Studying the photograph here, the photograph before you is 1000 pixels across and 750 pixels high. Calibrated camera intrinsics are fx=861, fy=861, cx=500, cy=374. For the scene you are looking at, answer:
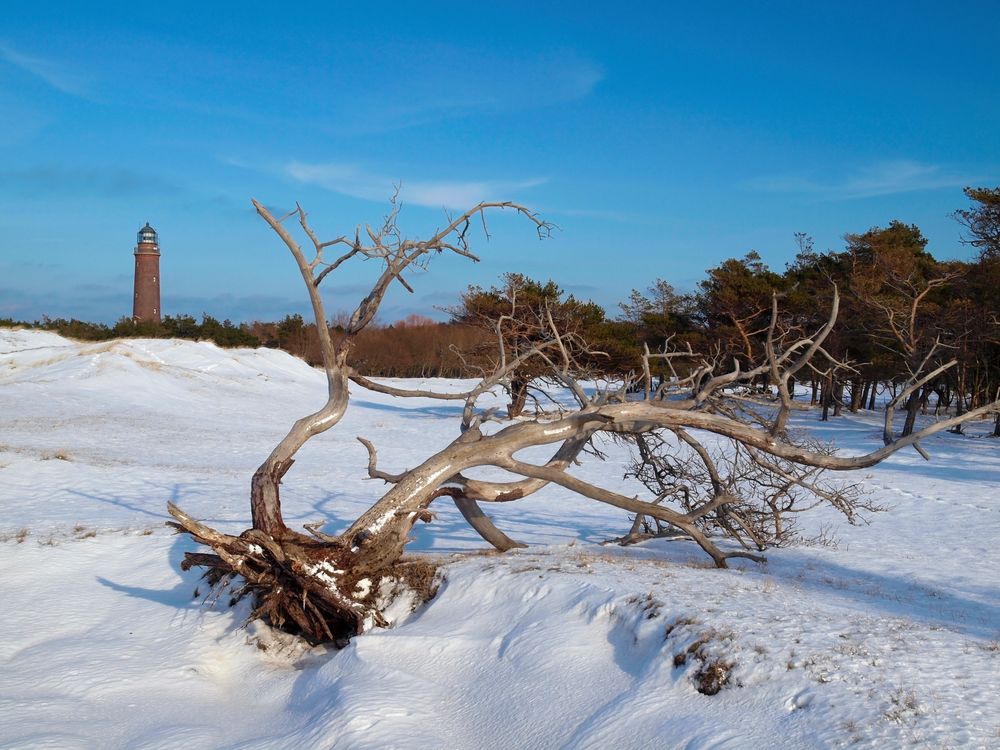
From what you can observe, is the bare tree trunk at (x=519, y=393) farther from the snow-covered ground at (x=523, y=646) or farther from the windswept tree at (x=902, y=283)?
the windswept tree at (x=902, y=283)

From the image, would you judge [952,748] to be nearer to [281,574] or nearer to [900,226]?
[281,574]

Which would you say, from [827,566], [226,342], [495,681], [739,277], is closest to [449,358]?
[226,342]

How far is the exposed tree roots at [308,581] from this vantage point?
7.63m

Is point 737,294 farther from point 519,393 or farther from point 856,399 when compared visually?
point 519,393

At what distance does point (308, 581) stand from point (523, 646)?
7.14ft

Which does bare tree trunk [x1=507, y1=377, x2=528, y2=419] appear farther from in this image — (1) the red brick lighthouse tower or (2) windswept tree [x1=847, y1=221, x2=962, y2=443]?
(1) the red brick lighthouse tower

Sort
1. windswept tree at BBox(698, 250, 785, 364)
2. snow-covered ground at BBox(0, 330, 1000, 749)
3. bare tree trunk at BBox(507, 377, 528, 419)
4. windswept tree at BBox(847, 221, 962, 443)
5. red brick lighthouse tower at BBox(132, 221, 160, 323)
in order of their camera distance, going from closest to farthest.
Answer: snow-covered ground at BBox(0, 330, 1000, 749) < bare tree trunk at BBox(507, 377, 528, 419) < windswept tree at BBox(847, 221, 962, 443) < windswept tree at BBox(698, 250, 785, 364) < red brick lighthouse tower at BBox(132, 221, 160, 323)

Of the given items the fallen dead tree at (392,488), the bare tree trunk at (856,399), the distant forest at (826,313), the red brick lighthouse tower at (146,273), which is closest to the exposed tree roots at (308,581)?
the fallen dead tree at (392,488)

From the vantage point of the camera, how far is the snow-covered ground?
511 cm

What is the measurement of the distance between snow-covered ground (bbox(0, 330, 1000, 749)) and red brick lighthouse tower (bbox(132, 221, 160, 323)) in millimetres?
46868

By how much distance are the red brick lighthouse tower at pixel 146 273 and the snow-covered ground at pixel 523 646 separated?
4687 cm

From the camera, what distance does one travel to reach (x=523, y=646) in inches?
258

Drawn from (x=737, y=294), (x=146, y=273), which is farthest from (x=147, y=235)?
(x=737, y=294)

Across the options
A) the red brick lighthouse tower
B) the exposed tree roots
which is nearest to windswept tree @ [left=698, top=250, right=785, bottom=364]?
the exposed tree roots
